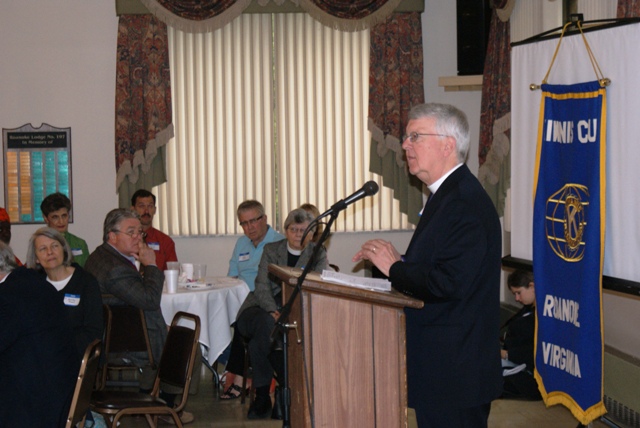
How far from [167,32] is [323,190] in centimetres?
218

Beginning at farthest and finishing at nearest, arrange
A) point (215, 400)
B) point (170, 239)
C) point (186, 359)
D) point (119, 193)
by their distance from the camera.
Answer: point (119, 193)
point (170, 239)
point (215, 400)
point (186, 359)

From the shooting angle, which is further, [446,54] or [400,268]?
[446,54]

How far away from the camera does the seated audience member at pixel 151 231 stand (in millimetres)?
7340

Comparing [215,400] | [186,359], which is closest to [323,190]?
[215,400]

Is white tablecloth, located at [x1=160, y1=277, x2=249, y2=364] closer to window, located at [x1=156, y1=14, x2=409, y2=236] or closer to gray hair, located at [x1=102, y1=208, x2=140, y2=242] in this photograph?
gray hair, located at [x1=102, y1=208, x2=140, y2=242]

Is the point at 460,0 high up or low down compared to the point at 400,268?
up

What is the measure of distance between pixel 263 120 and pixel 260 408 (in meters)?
3.36

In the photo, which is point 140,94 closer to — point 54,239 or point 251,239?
point 251,239

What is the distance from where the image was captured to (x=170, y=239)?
24.5ft

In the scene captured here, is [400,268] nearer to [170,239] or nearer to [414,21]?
[170,239]

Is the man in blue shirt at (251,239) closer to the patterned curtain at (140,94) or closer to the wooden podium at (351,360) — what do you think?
the patterned curtain at (140,94)

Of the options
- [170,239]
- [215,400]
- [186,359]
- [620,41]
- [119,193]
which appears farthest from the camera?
[119,193]

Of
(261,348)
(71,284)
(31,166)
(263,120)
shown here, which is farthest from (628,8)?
(31,166)

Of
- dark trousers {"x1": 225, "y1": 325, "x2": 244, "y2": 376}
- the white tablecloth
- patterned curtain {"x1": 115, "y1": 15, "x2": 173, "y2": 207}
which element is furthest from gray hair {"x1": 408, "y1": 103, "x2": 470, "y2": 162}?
patterned curtain {"x1": 115, "y1": 15, "x2": 173, "y2": 207}
